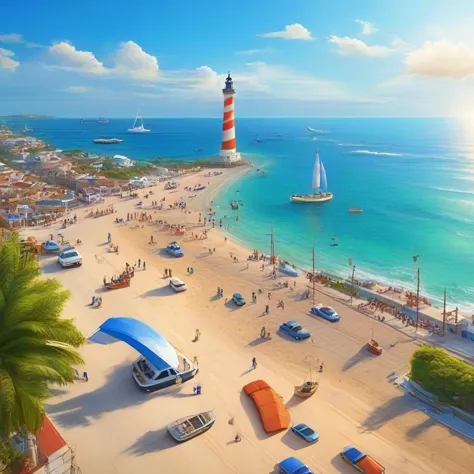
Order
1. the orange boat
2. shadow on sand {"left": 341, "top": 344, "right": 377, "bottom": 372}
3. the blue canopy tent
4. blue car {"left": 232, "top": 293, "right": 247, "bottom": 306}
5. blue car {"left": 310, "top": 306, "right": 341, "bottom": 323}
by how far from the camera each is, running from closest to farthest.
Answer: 1. the blue canopy tent
2. shadow on sand {"left": 341, "top": 344, "right": 377, "bottom": 372}
3. the orange boat
4. blue car {"left": 310, "top": 306, "right": 341, "bottom": 323}
5. blue car {"left": 232, "top": 293, "right": 247, "bottom": 306}

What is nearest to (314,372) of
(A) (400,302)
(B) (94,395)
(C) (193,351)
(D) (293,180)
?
(C) (193,351)

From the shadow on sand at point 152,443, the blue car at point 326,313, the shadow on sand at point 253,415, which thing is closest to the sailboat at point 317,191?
the blue car at point 326,313

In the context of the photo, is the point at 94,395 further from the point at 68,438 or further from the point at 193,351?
the point at 193,351

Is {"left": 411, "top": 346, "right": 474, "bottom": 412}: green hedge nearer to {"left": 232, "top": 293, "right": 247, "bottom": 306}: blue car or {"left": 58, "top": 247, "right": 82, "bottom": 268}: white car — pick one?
{"left": 232, "top": 293, "right": 247, "bottom": 306}: blue car

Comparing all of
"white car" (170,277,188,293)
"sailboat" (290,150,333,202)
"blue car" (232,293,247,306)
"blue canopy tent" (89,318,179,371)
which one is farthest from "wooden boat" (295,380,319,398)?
"sailboat" (290,150,333,202)

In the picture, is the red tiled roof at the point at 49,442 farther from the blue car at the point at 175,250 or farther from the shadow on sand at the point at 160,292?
the blue car at the point at 175,250

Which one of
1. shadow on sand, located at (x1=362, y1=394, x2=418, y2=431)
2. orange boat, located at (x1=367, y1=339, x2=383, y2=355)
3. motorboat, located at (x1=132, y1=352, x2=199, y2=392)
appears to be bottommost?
shadow on sand, located at (x1=362, y1=394, x2=418, y2=431)
